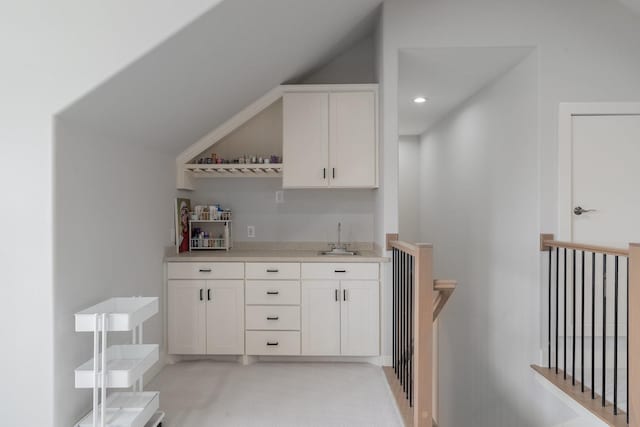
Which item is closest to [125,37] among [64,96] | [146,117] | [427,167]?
[64,96]

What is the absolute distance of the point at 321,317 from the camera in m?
3.28

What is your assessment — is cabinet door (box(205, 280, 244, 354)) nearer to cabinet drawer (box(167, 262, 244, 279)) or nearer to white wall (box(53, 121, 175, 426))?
cabinet drawer (box(167, 262, 244, 279))

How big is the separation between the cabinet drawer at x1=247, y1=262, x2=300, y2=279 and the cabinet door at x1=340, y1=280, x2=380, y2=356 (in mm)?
408

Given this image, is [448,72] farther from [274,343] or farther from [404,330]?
[274,343]

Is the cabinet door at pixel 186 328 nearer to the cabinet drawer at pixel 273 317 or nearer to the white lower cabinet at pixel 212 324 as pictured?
the white lower cabinet at pixel 212 324

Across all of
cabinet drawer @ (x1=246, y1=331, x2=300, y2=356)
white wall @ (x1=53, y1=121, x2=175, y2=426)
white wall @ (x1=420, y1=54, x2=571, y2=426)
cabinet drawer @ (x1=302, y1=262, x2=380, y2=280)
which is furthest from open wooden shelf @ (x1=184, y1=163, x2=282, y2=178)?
white wall @ (x1=420, y1=54, x2=571, y2=426)

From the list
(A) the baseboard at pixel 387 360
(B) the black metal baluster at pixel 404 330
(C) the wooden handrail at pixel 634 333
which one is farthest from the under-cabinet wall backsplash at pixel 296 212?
(C) the wooden handrail at pixel 634 333

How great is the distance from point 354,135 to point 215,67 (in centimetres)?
135

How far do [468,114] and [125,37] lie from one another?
11.8 feet

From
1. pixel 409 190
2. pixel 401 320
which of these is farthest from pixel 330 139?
pixel 409 190

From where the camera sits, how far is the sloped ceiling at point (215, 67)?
2191 mm

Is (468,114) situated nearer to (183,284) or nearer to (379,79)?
(379,79)

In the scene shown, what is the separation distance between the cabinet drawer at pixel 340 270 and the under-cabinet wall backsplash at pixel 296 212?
755 mm

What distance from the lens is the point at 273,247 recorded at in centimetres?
401
